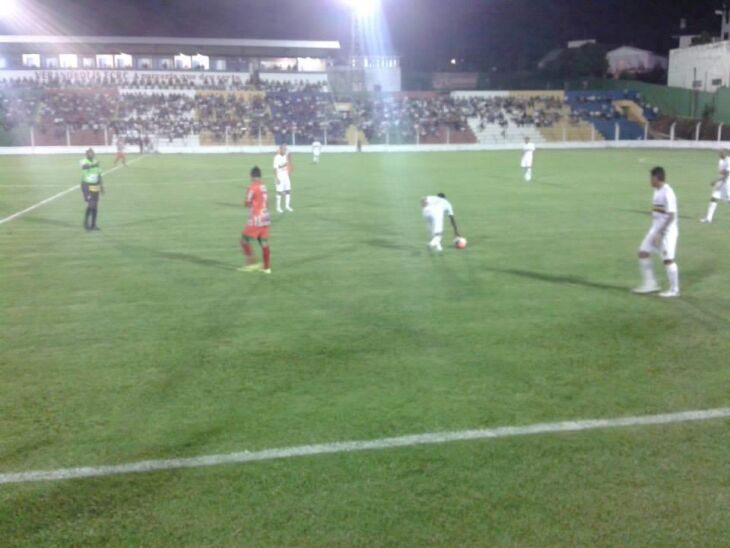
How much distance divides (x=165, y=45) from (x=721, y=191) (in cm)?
6518

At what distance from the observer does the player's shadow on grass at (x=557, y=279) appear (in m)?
11.8

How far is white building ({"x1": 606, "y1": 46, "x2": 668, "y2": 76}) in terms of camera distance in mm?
93750

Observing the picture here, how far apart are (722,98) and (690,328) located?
58.1 meters

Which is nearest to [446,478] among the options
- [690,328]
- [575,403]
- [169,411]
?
[575,403]

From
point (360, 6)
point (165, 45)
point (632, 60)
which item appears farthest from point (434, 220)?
point (632, 60)

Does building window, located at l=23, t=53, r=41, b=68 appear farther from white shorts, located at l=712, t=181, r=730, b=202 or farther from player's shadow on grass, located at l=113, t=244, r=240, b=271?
white shorts, located at l=712, t=181, r=730, b=202

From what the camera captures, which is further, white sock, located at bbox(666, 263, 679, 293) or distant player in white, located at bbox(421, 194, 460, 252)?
distant player in white, located at bbox(421, 194, 460, 252)

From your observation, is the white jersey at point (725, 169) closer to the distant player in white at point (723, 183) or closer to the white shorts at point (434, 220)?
the distant player in white at point (723, 183)

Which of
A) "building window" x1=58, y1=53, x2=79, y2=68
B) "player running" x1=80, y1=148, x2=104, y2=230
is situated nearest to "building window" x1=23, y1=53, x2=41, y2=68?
"building window" x1=58, y1=53, x2=79, y2=68

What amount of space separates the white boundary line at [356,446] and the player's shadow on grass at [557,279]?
513 centimetres

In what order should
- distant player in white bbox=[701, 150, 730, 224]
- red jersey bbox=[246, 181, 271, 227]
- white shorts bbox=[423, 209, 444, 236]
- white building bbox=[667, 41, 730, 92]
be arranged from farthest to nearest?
white building bbox=[667, 41, 730, 92], distant player in white bbox=[701, 150, 730, 224], white shorts bbox=[423, 209, 444, 236], red jersey bbox=[246, 181, 271, 227]

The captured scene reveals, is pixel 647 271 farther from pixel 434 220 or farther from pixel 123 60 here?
pixel 123 60

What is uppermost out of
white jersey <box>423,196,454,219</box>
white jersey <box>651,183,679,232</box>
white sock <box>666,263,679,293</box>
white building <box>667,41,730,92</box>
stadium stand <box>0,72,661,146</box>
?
white building <box>667,41,730,92</box>

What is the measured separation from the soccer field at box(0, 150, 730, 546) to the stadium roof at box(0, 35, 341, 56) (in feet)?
204
